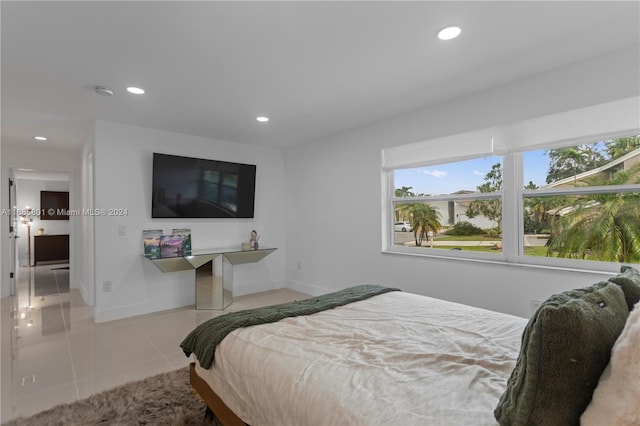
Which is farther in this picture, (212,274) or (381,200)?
(212,274)

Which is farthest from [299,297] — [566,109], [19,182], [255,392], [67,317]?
[19,182]

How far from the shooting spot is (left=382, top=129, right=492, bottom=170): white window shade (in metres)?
2.92

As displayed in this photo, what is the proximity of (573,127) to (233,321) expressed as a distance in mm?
2820

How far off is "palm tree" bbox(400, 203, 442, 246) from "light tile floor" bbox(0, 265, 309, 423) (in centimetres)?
203

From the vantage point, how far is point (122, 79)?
2.56 metres

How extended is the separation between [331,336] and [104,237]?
3249 mm

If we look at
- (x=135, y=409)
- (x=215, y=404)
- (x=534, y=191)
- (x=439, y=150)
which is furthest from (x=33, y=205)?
(x=534, y=191)

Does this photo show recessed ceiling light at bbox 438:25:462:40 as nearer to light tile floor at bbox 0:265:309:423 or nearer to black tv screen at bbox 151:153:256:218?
light tile floor at bbox 0:265:309:423

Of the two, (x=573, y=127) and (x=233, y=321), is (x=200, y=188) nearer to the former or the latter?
(x=233, y=321)

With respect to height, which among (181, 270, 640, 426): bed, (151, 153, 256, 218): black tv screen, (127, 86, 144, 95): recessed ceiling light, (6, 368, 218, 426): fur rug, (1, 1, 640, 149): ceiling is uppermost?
(1, 1, 640, 149): ceiling

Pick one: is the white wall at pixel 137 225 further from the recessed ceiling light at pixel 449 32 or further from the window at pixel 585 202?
the window at pixel 585 202

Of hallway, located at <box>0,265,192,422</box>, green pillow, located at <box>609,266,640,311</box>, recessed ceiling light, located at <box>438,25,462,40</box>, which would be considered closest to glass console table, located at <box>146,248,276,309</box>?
hallway, located at <box>0,265,192,422</box>

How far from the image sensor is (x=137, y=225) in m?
3.86

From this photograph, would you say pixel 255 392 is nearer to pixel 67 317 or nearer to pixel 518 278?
pixel 518 278
